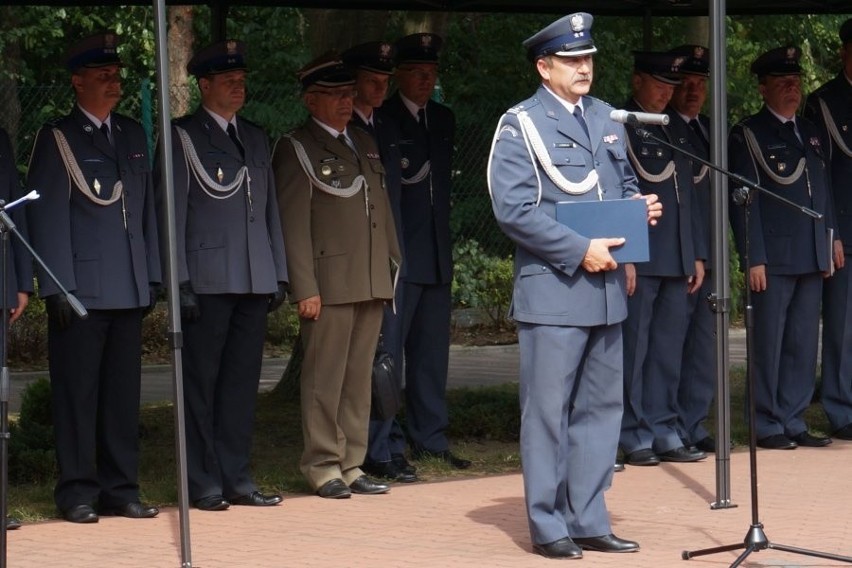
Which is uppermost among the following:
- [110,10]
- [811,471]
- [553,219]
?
[110,10]

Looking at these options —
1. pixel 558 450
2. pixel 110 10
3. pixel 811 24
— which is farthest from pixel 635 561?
pixel 110 10

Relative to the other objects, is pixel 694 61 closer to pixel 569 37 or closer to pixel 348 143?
pixel 348 143

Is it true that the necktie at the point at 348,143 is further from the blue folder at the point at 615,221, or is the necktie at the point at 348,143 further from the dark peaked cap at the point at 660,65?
the blue folder at the point at 615,221

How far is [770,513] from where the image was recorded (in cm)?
789

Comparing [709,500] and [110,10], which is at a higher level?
[110,10]

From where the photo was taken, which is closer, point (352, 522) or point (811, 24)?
point (352, 522)

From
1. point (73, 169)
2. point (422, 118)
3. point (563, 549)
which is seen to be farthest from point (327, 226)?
point (563, 549)

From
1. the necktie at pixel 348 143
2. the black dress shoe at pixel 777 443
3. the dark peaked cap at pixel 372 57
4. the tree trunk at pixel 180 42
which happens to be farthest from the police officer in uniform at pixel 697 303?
the tree trunk at pixel 180 42

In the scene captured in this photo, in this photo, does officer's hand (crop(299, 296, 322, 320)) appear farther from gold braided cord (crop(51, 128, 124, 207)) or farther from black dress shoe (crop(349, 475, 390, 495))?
gold braided cord (crop(51, 128, 124, 207))

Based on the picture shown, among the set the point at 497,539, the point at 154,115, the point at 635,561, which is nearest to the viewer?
the point at 635,561

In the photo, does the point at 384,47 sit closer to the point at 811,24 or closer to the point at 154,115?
the point at 154,115

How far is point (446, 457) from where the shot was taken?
9.38m

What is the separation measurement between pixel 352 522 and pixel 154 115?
7.85 meters

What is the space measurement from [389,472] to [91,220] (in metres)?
2.13
